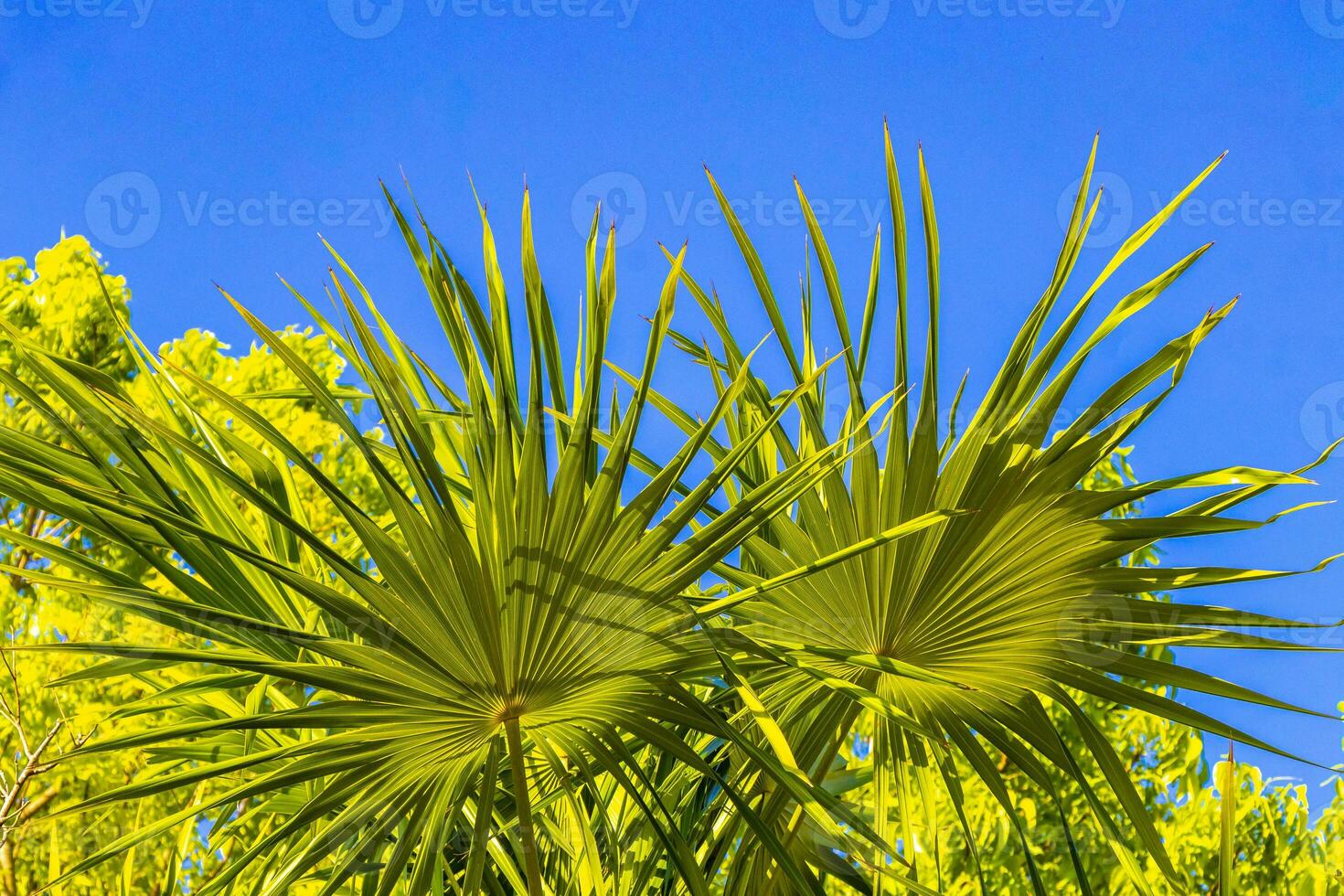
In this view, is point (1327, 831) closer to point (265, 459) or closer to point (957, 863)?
point (957, 863)

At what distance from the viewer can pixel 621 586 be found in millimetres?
1601

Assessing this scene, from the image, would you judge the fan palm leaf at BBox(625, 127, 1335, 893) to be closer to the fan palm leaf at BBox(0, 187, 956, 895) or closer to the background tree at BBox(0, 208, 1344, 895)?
the fan palm leaf at BBox(0, 187, 956, 895)

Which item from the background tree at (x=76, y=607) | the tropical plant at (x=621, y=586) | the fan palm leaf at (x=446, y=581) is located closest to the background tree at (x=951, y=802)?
the background tree at (x=76, y=607)

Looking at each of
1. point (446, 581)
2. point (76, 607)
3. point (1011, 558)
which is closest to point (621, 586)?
point (446, 581)

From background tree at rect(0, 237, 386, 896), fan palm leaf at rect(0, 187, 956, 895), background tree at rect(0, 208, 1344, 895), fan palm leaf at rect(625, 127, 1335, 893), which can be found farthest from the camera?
background tree at rect(0, 237, 386, 896)

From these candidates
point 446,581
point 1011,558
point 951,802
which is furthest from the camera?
point 951,802

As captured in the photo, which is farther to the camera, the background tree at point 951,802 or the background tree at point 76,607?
the background tree at point 76,607

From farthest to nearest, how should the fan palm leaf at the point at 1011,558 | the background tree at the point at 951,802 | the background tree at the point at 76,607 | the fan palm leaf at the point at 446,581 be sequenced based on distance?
the background tree at the point at 76,607 → the background tree at the point at 951,802 → the fan palm leaf at the point at 1011,558 → the fan palm leaf at the point at 446,581

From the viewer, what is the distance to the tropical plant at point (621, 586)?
5.08ft

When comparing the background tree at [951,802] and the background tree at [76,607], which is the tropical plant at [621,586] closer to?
the background tree at [951,802]

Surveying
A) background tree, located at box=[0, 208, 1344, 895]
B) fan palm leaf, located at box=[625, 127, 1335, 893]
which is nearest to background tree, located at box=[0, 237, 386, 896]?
background tree, located at box=[0, 208, 1344, 895]

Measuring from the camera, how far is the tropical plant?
155cm

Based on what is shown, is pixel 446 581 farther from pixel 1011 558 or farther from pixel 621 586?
pixel 1011 558

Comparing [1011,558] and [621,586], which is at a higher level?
[1011,558]
